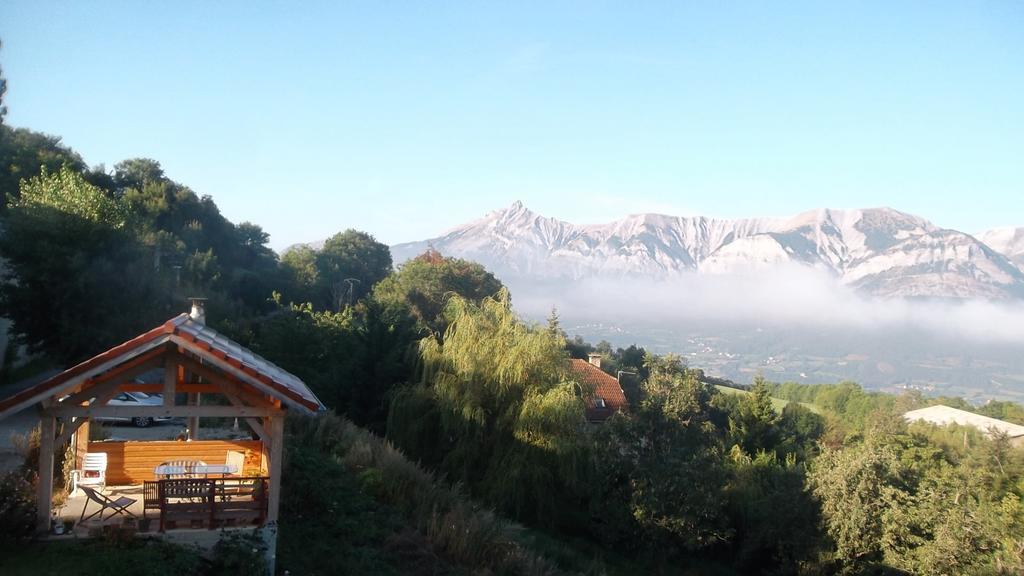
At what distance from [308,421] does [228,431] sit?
1946 mm

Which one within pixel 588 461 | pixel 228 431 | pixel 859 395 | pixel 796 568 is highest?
pixel 228 431

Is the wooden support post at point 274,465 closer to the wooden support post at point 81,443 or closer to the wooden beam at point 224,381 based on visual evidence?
the wooden beam at point 224,381

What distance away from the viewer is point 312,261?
73500 mm

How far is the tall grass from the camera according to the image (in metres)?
12.4

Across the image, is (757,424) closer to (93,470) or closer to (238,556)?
(238,556)

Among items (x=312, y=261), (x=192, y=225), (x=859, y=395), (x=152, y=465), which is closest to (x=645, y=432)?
(x=152, y=465)

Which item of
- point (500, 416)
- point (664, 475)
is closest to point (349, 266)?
point (500, 416)

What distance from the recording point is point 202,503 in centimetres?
952

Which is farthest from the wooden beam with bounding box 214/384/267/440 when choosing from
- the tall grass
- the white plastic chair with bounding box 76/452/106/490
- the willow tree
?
the willow tree

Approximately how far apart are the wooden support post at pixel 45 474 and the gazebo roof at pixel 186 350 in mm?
482

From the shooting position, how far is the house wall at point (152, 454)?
11242mm

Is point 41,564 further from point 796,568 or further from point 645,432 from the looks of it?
point 796,568

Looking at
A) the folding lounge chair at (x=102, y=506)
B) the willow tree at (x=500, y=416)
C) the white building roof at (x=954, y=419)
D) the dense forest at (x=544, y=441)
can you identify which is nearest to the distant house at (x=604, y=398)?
the dense forest at (x=544, y=441)

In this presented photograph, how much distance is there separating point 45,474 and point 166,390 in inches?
67.0
